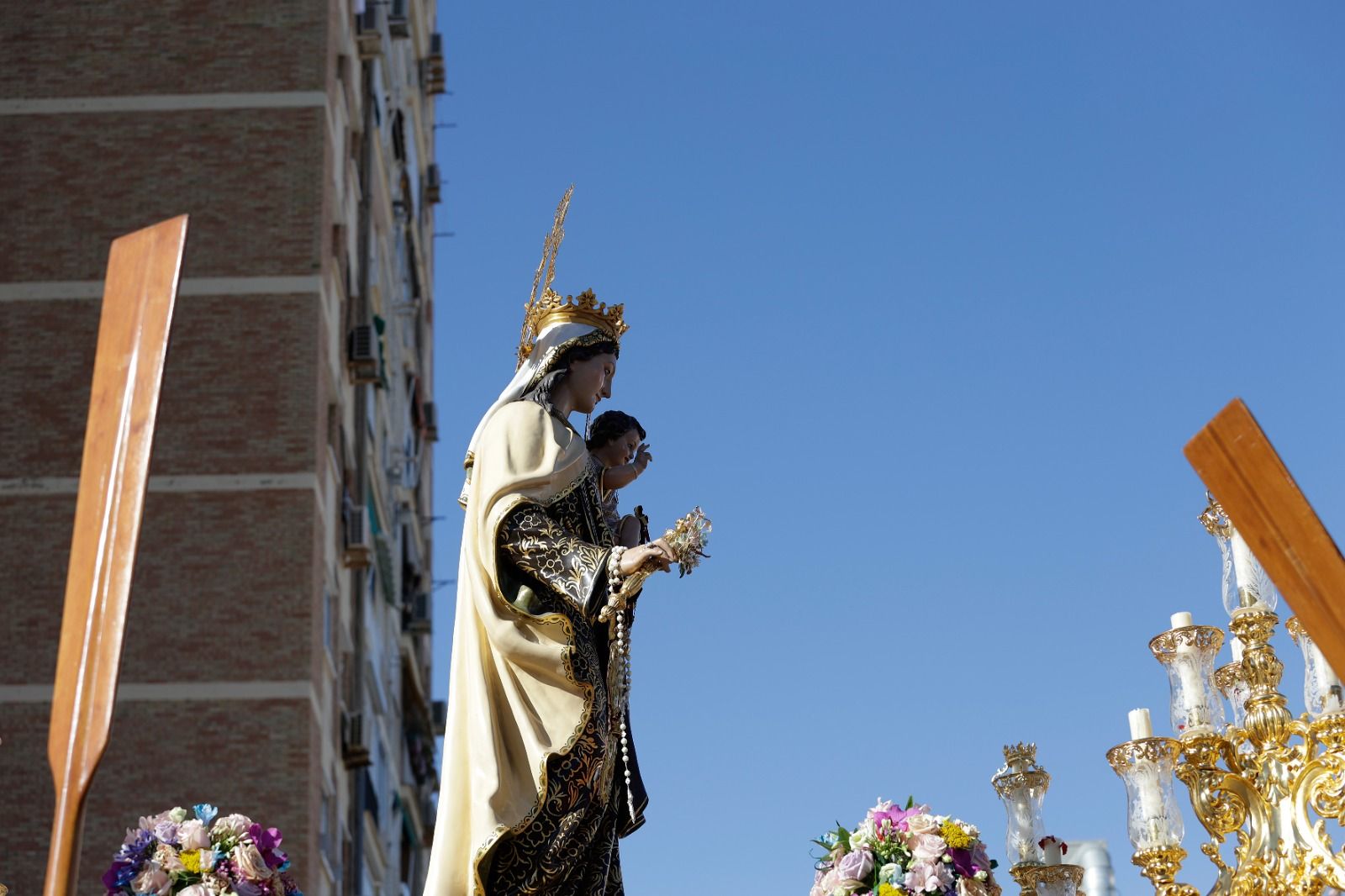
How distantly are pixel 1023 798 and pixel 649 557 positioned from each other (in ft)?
18.4

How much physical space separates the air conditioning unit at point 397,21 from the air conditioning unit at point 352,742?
38.4ft

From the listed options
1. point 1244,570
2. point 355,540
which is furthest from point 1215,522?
point 355,540

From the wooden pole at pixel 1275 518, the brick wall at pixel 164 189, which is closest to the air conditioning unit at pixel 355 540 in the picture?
the brick wall at pixel 164 189

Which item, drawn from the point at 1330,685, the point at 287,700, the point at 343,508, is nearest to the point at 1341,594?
the point at 1330,685

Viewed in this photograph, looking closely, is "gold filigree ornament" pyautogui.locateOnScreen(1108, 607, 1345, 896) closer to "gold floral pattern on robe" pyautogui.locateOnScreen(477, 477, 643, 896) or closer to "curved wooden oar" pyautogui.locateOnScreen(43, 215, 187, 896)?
"gold floral pattern on robe" pyautogui.locateOnScreen(477, 477, 643, 896)

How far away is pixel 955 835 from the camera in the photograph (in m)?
8.14

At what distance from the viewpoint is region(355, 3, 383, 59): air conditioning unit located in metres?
31.5

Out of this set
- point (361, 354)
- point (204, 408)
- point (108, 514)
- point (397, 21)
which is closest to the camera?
point (108, 514)

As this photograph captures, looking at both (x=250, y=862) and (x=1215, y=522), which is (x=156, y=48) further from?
(x=250, y=862)

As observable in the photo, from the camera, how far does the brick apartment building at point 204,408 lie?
24.6m

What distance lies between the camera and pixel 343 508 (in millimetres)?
29141

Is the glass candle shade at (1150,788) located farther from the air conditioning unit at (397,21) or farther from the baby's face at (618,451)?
the air conditioning unit at (397,21)

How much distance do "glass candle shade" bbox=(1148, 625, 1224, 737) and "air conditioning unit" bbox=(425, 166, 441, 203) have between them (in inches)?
1295

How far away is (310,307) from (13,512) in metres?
4.18
